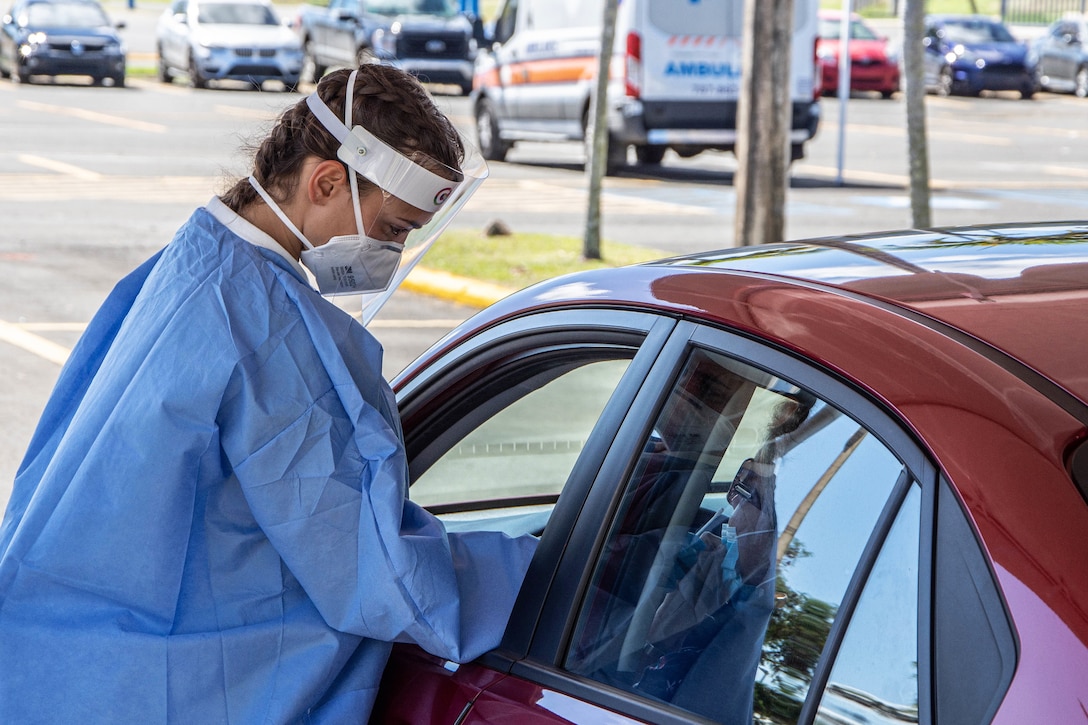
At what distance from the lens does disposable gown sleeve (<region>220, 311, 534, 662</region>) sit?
72.5 inches

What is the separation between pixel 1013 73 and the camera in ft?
96.2

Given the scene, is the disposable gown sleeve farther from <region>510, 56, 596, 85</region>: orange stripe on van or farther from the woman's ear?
<region>510, 56, 596, 85</region>: orange stripe on van

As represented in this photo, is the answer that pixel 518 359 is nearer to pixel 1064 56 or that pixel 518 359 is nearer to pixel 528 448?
pixel 528 448

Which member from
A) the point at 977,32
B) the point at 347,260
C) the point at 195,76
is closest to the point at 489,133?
the point at 195,76

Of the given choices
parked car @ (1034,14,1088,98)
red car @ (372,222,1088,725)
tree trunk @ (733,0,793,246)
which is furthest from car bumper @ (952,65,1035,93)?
red car @ (372,222,1088,725)

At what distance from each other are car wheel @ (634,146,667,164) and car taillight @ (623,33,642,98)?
2.81 metres

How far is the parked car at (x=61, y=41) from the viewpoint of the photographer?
27.2 meters

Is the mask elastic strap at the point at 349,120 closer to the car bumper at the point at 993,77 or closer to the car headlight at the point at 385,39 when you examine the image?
the car headlight at the point at 385,39

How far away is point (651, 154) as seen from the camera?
59.4 ft

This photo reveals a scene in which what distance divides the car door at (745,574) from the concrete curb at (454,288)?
7390mm

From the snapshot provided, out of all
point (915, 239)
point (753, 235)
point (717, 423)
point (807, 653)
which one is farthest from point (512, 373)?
point (753, 235)

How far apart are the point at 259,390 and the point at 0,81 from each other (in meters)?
30.2

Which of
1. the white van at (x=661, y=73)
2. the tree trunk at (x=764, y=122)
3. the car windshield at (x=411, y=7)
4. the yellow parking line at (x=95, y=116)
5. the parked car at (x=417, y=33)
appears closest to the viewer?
the tree trunk at (x=764, y=122)

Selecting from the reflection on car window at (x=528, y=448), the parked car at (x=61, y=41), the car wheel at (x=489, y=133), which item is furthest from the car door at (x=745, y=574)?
the parked car at (x=61, y=41)
